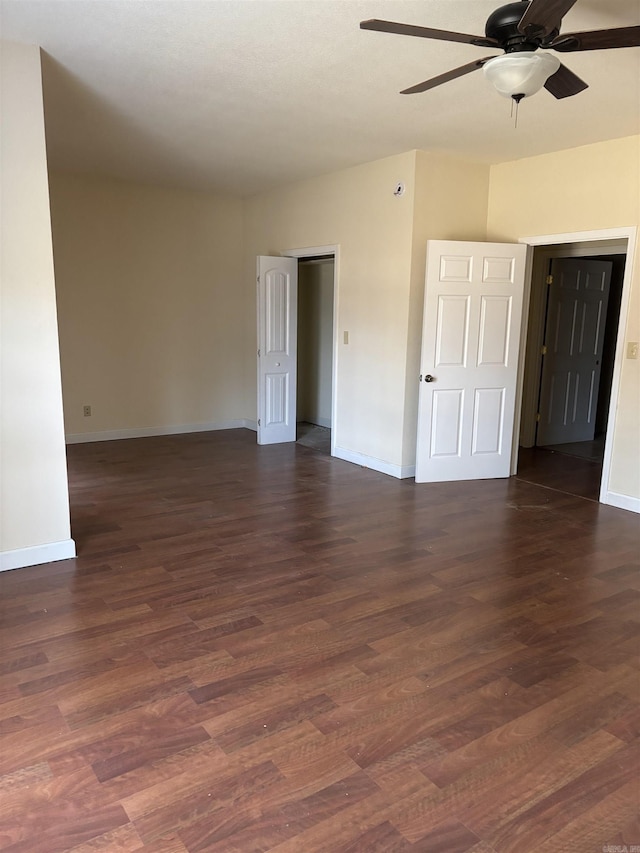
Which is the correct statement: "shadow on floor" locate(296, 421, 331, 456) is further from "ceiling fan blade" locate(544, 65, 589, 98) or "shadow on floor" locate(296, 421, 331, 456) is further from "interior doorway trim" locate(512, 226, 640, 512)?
"ceiling fan blade" locate(544, 65, 589, 98)

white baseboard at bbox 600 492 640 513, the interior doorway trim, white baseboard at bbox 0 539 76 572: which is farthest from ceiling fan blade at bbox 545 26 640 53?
white baseboard at bbox 0 539 76 572

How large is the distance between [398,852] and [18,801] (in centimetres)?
114

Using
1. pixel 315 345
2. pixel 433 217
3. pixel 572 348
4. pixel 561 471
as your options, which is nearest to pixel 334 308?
pixel 433 217

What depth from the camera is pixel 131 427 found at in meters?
6.81

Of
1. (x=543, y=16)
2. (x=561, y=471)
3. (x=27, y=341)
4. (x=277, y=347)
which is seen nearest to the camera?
(x=543, y=16)

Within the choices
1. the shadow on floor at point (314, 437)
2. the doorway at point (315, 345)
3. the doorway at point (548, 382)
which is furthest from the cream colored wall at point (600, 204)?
the doorway at point (315, 345)

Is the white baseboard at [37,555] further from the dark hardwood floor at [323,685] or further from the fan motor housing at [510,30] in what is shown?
the fan motor housing at [510,30]

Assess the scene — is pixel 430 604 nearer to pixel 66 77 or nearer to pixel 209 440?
pixel 66 77

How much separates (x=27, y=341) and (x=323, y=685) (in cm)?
234

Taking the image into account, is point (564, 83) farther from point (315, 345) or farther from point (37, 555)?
point (315, 345)

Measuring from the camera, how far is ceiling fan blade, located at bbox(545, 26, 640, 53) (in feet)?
Result: 6.91

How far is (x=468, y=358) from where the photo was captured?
5.11 metres

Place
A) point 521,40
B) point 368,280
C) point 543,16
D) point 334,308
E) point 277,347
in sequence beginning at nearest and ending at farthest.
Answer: point 543,16
point 521,40
point 368,280
point 334,308
point 277,347

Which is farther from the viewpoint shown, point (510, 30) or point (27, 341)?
point (27, 341)
